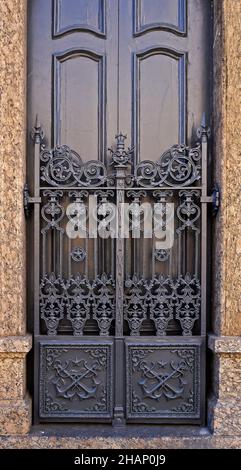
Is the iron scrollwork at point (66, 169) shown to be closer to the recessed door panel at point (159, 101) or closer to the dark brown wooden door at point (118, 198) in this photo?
the dark brown wooden door at point (118, 198)

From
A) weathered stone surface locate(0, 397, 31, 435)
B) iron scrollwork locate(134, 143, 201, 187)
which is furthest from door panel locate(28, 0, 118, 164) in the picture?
weathered stone surface locate(0, 397, 31, 435)

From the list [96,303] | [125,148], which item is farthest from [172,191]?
[96,303]

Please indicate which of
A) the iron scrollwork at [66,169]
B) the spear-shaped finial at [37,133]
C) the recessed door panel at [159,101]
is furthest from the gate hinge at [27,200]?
the recessed door panel at [159,101]

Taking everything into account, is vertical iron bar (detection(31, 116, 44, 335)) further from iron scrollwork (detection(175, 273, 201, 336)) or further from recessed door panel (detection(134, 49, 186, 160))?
iron scrollwork (detection(175, 273, 201, 336))

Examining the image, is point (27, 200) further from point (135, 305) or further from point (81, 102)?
point (135, 305)

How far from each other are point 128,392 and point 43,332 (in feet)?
2.55

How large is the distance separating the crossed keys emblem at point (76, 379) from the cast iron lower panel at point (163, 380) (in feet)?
0.86

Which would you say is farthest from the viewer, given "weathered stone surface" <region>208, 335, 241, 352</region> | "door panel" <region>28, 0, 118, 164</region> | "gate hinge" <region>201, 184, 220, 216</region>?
"door panel" <region>28, 0, 118, 164</region>

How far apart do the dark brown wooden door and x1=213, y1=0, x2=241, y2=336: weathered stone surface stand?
0.16 meters

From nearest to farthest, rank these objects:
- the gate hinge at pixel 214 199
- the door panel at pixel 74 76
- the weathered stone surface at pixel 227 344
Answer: the weathered stone surface at pixel 227 344, the gate hinge at pixel 214 199, the door panel at pixel 74 76

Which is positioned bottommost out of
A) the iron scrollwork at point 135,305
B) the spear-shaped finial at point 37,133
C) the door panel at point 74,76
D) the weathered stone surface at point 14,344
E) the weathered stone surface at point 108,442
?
the weathered stone surface at point 108,442

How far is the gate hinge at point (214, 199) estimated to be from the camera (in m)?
3.52

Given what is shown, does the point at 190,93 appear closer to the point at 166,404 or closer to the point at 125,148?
the point at 125,148

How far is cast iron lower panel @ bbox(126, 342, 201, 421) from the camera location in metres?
3.60
